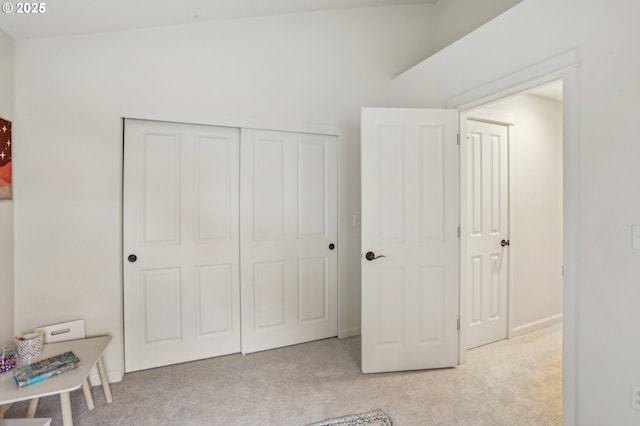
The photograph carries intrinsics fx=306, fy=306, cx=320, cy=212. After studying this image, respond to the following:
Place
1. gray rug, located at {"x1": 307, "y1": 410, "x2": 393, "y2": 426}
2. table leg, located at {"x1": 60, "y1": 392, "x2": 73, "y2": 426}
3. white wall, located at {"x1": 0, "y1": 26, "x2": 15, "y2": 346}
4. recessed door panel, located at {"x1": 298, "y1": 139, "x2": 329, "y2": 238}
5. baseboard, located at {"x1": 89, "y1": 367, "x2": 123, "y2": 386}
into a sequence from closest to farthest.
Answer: table leg, located at {"x1": 60, "y1": 392, "x2": 73, "y2": 426}
gray rug, located at {"x1": 307, "y1": 410, "x2": 393, "y2": 426}
white wall, located at {"x1": 0, "y1": 26, "x2": 15, "y2": 346}
baseboard, located at {"x1": 89, "y1": 367, "x2": 123, "y2": 386}
recessed door panel, located at {"x1": 298, "y1": 139, "x2": 329, "y2": 238}

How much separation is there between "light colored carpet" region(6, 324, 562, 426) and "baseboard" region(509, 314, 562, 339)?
33 cm

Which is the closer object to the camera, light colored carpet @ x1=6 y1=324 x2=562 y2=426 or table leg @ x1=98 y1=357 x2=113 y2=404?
light colored carpet @ x1=6 y1=324 x2=562 y2=426

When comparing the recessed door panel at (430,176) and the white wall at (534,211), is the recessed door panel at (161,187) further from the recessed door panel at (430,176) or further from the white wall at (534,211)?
the white wall at (534,211)

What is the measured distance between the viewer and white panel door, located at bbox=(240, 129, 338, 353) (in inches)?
106

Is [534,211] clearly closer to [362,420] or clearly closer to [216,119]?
[362,420]

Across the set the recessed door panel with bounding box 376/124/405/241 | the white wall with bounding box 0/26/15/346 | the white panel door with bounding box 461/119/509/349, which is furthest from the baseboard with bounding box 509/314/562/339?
the white wall with bounding box 0/26/15/346

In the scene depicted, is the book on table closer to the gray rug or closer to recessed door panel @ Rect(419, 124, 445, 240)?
the gray rug

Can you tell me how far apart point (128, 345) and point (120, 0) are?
2378 millimetres

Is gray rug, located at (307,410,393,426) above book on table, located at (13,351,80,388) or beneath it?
beneath

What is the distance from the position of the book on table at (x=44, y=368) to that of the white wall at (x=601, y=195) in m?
2.78

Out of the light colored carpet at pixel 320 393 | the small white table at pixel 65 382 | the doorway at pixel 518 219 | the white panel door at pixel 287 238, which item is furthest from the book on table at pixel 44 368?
the doorway at pixel 518 219

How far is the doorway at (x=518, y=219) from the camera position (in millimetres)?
2789

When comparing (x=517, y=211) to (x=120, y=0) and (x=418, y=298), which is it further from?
(x=120, y=0)

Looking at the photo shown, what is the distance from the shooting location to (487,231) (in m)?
2.85
